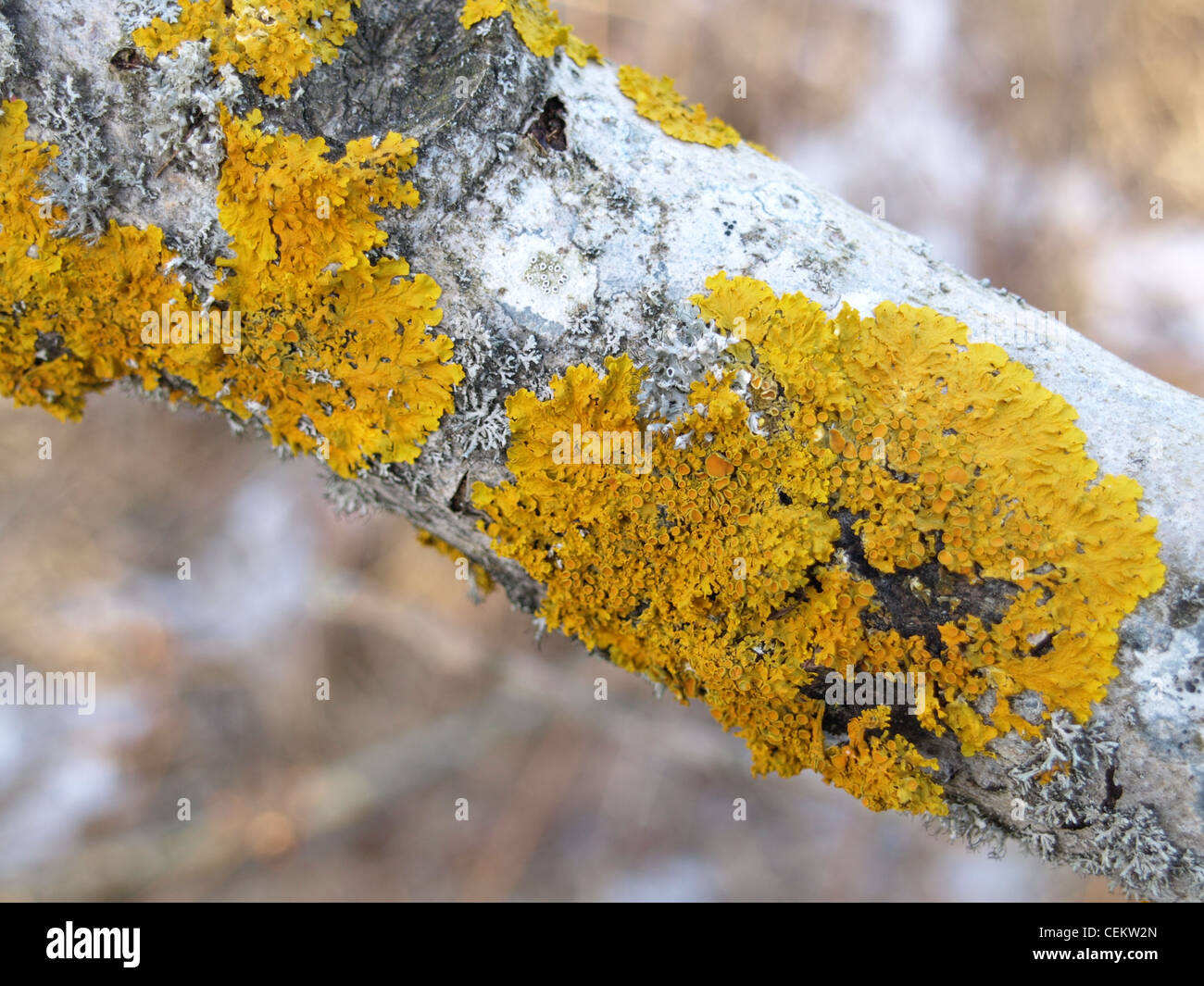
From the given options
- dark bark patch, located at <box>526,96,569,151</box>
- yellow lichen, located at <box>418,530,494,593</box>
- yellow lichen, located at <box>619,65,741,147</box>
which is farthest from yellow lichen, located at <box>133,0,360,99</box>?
yellow lichen, located at <box>418,530,494,593</box>

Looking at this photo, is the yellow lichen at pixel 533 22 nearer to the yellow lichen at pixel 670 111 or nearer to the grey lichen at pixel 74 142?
the yellow lichen at pixel 670 111

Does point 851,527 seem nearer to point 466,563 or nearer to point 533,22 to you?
point 466,563

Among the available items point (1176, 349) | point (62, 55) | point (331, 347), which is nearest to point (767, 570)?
point (331, 347)

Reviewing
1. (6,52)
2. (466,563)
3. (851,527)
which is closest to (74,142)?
(6,52)

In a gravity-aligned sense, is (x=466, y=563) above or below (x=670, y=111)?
below

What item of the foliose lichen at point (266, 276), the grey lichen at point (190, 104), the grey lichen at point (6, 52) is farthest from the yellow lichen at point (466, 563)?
the grey lichen at point (6, 52)

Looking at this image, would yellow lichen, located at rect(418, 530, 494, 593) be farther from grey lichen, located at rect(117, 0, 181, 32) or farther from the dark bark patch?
grey lichen, located at rect(117, 0, 181, 32)
